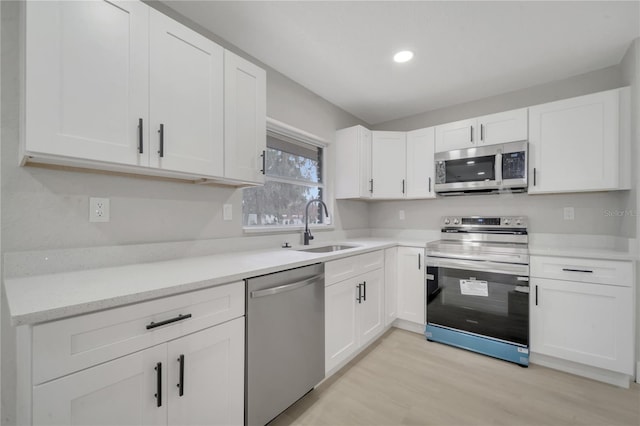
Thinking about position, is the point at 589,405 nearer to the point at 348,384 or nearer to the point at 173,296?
the point at 348,384

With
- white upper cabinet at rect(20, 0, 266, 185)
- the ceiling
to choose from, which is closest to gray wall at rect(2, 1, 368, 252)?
white upper cabinet at rect(20, 0, 266, 185)

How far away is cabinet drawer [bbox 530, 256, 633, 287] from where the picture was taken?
189cm

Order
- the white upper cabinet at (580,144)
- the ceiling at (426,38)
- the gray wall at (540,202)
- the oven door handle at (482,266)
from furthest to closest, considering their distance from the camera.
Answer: the gray wall at (540,202), the oven door handle at (482,266), the white upper cabinet at (580,144), the ceiling at (426,38)


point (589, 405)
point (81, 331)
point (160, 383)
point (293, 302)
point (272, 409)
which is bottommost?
point (589, 405)

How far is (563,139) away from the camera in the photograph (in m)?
2.29

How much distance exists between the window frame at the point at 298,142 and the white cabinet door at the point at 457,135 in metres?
1.26

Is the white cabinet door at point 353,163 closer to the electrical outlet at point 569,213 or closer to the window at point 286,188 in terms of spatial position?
the window at point 286,188

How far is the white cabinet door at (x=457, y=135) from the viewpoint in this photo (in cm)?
271

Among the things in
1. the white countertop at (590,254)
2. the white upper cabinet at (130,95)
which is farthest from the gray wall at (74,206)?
the white countertop at (590,254)

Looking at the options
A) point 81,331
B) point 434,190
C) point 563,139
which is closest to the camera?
point 81,331

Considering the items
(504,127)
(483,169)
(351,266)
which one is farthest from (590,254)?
(351,266)

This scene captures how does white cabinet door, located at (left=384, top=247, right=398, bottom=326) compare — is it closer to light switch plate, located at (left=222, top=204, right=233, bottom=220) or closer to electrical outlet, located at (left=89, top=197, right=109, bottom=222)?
light switch plate, located at (left=222, top=204, right=233, bottom=220)

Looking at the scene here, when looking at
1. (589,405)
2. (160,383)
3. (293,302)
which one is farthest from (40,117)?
(589,405)

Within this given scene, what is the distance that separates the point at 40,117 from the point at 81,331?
2.71 ft
